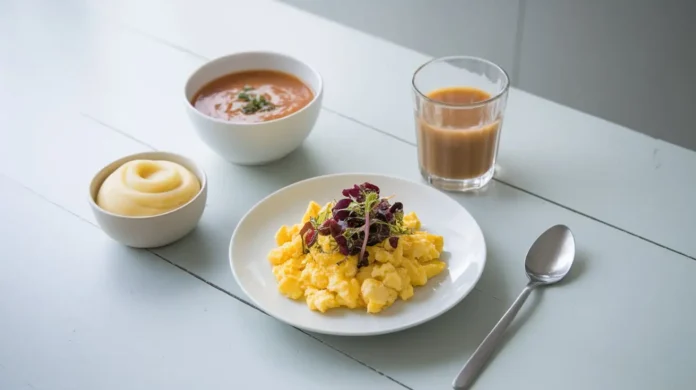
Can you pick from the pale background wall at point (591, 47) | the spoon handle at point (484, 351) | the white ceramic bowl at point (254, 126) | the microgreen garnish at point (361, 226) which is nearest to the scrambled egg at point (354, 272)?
the microgreen garnish at point (361, 226)

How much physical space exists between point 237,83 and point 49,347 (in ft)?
2.20

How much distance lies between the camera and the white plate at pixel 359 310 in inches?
48.0

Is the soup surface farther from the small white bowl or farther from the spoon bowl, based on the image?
the spoon bowl

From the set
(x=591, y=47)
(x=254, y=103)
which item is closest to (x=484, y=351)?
(x=254, y=103)

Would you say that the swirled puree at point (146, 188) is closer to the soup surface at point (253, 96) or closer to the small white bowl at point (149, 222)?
the small white bowl at point (149, 222)

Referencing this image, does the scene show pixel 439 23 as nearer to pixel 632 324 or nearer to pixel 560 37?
pixel 560 37

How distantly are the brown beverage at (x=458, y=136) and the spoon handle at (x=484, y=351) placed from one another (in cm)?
32

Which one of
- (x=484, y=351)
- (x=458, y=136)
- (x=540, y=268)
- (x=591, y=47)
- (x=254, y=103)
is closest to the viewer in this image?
(x=484, y=351)

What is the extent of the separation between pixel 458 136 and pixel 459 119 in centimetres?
3

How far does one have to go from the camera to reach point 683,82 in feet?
8.13

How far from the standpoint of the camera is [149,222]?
1.35 metres

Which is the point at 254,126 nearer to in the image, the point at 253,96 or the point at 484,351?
the point at 253,96

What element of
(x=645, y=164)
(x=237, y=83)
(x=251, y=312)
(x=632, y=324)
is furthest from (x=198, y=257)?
(x=645, y=164)

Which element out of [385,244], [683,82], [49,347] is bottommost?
[683,82]
